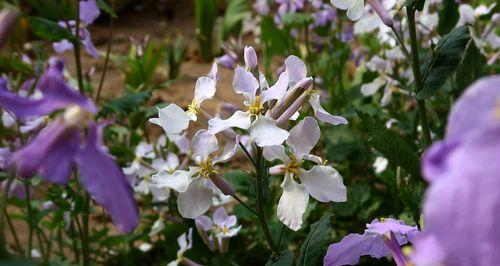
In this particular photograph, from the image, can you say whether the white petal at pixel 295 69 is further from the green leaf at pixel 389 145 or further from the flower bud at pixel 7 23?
the flower bud at pixel 7 23

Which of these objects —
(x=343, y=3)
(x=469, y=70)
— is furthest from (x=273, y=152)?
(x=469, y=70)

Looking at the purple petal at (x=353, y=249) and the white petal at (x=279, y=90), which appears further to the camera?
the white petal at (x=279, y=90)

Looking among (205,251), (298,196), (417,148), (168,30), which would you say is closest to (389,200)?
(417,148)

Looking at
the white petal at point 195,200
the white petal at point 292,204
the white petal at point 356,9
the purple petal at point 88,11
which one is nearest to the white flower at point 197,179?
the white petal at point 195,200

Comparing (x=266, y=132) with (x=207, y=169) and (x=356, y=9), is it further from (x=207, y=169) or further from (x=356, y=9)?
(x=356, y=9)

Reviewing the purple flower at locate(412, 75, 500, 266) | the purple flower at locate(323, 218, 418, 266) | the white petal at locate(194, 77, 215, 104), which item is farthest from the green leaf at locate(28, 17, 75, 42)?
the purple flower at locate(412, 75, 500, 266)
